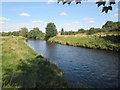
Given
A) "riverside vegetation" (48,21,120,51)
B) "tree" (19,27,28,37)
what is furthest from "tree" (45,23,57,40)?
"tree" (19,27,28,37)

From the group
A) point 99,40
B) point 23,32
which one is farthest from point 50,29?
point 23,32

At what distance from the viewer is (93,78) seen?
10.3 metres

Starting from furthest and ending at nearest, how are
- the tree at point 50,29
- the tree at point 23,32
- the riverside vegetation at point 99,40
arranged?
the tree at point 23,32
the tree at point 50,29
the riverside vegetation at point 99,40

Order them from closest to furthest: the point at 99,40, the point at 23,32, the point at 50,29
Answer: the point at 99,40 → the point at 50,29 → the point at 23,32

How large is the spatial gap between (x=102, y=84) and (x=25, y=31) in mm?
105403

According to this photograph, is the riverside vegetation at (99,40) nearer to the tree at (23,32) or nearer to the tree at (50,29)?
the tree at (50,29)

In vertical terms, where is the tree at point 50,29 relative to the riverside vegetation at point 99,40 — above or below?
above

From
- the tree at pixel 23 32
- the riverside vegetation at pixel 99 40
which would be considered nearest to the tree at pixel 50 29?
the riverside vegetation at pixel 99 40

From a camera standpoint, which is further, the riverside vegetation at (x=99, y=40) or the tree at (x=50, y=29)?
the tree at (x=50, y=29)

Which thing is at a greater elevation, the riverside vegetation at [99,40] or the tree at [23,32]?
the tree at [23,32]

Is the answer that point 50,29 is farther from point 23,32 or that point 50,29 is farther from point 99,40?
point 23,32

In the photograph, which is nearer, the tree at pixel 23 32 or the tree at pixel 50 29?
the tree at pixel 50 29

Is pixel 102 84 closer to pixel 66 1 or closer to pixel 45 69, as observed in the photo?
pixel 45 69

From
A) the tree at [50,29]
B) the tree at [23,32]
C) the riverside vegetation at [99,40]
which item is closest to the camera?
the riverside vegetation at [99,40]
